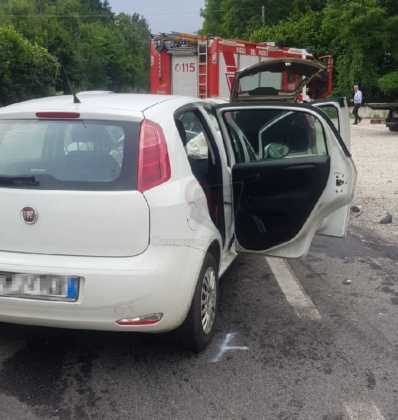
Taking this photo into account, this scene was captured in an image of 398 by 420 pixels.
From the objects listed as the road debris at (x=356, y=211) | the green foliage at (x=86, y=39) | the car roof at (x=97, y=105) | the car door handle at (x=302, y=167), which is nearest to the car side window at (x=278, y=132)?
the car door handle at (x=302, y=167)

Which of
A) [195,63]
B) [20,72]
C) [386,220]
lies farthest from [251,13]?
[386,220]

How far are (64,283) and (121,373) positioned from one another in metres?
0.75

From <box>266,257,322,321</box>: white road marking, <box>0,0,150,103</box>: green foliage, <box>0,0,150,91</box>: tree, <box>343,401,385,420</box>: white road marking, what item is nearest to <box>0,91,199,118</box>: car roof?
<box>266,257,322,321</box>: white road marking

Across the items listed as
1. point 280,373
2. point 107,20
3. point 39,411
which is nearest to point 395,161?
point 280,373

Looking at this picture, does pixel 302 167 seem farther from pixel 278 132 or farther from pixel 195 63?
pixel 195 63

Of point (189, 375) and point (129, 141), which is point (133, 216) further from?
point (189, 375)

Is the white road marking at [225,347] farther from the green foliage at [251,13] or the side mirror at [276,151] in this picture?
the green foliage at [251,13]

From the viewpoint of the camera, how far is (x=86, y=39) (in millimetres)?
82625

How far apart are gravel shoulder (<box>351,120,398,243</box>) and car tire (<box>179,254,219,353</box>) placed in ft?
11.6

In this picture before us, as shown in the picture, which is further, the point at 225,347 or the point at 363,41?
the point at 363,41

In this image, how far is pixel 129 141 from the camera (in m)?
3.43

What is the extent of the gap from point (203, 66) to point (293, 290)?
367 inches

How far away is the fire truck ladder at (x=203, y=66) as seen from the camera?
1354 cm

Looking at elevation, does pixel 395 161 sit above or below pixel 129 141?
below
